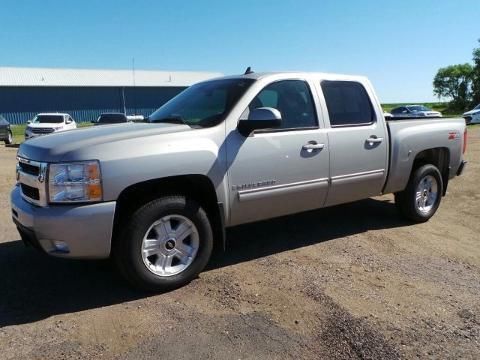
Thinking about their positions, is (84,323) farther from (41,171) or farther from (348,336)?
(348,336)

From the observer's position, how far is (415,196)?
620 centimetres

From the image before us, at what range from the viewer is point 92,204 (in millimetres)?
3668

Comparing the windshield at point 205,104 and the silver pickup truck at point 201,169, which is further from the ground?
the windshield at point 205,104

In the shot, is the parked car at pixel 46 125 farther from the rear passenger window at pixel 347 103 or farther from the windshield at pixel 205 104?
the rear passenger window at pixel 347 103

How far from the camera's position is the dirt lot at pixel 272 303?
3.25 m

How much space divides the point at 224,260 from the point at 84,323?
68.1 inches

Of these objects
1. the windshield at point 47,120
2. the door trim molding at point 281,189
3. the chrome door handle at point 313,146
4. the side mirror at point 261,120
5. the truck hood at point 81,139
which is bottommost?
the door trim molding at point 281,189

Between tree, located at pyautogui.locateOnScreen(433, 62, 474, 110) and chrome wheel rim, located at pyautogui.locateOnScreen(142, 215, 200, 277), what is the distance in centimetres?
7413

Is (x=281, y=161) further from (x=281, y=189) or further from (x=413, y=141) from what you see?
(x=413, y=141)

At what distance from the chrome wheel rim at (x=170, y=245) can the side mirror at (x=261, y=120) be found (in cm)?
102

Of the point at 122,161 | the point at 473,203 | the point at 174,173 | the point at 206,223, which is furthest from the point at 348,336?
the point at 473,203

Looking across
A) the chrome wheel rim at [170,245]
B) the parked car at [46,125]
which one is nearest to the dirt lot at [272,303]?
the chrome wheel rim at [170,245]

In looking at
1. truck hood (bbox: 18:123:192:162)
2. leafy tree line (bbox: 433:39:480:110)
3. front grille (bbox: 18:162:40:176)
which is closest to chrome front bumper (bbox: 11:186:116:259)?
front grille (bbox: 18:162:40:176)

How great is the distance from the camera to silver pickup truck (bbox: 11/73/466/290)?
12.1 feet
